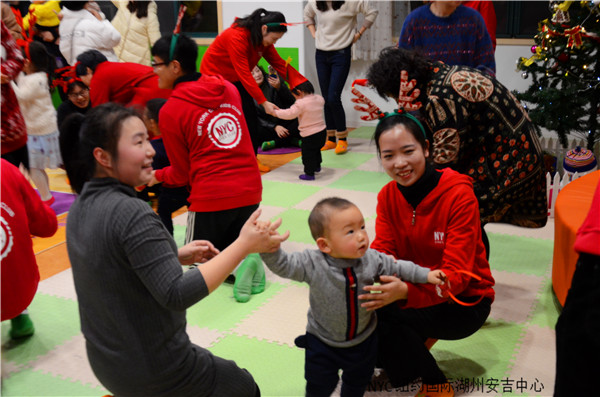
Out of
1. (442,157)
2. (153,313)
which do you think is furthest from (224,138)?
(153,313)

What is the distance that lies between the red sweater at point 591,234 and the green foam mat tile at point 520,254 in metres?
2.35

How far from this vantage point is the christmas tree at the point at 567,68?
4.19 meters

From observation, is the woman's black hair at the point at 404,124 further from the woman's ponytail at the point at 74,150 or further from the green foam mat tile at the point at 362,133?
the green foam mat tile at the point at 362,133

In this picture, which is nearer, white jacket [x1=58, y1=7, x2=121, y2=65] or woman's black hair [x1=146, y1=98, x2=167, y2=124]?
woman's black hair [x1=146, y1=98, x2=167, y2=124]

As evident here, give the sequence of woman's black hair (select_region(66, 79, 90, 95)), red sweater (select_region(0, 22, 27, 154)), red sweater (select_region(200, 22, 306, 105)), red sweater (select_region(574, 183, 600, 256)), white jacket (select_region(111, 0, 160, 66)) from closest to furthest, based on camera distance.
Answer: red sweater (select_region(574, 183, 600, 256)) < red sweater (select_region(0, 22, 27, 154)) < woman's black hair (select_region(66, 79, 90, 95)) < red sweater (select_region(200, 22, 306, 105)) < white jacket (select_region(111, 0, 160, 66))

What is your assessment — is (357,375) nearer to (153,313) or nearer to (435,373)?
(435,373)

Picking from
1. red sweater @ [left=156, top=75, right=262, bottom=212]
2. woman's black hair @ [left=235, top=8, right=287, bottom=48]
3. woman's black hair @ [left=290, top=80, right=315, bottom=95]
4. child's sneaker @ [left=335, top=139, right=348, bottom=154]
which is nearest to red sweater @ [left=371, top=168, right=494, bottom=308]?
red sweater @ [left=156, top=75, right=262, bottom=212]

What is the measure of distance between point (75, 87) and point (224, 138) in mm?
2067

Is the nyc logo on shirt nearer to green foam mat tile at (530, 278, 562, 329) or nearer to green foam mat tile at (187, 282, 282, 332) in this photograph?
green foam mat tile at (187, 282, 282, 332)

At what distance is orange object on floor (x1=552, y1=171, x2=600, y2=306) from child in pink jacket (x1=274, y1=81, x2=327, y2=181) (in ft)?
8.00

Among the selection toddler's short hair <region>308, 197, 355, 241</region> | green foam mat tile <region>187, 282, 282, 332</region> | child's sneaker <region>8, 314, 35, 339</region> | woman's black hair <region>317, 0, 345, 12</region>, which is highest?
woman's black hair <region>317, 0, 345, 12</region>

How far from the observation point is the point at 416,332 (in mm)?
2240

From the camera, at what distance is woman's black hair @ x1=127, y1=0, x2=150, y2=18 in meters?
7.03

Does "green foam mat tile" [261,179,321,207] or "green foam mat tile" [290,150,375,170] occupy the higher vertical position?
"green foam mat tile" [290,150,375,170]
